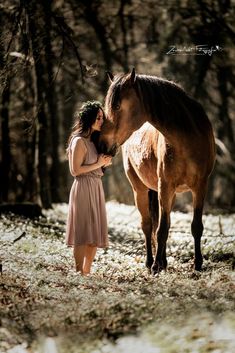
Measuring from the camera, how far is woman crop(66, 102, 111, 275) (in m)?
7.62

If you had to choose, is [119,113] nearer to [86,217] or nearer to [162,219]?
[86,217]

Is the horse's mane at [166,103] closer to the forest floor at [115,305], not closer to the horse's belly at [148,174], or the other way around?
the horse's belly at [148,174]

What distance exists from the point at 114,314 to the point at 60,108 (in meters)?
23.0

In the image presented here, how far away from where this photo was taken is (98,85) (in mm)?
21922

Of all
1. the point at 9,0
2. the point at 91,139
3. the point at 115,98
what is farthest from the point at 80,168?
the point at 9,0

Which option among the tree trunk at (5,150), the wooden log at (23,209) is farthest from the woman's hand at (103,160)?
the tree trunk at (5,150)

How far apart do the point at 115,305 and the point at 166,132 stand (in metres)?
2.86

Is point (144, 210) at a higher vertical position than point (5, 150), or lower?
lower

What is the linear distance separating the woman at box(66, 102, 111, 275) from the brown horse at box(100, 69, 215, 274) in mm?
407

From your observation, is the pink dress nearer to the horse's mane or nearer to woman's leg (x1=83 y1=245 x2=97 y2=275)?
woman's leg (x1=83 y1=245 x2=97 y2=275)

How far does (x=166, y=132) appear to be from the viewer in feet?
25.4

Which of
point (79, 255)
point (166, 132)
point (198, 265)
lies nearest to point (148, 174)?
point (166, 132)

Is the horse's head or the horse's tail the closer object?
the horse's head

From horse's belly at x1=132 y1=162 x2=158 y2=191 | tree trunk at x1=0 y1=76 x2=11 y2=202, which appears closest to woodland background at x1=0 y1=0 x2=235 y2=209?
tree trunk at x1=0 y1=76 x2=11 y2=202
